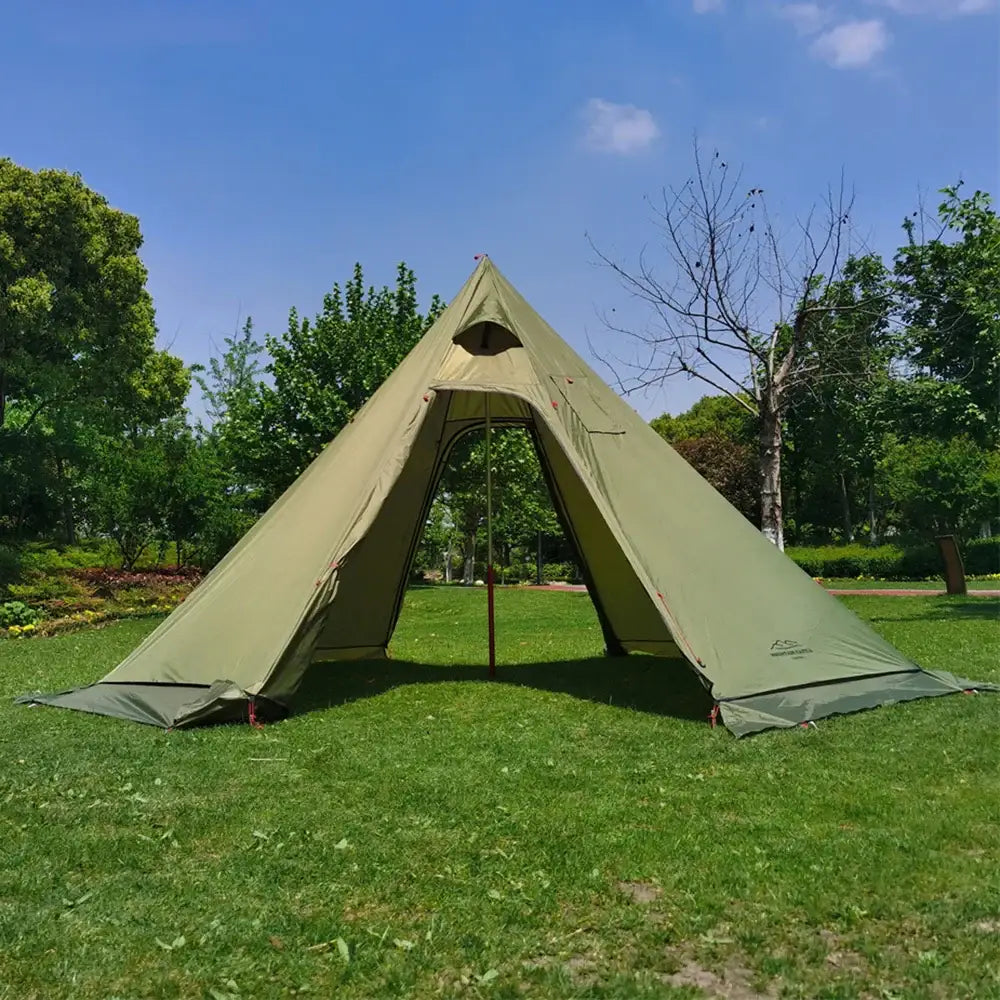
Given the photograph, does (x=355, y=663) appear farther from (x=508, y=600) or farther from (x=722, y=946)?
(x=508, y=600)

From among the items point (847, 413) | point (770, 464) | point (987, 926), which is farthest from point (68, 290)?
point (847, 413)

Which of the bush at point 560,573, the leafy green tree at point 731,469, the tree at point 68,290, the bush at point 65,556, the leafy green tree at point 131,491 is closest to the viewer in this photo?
the tree at point 68,290

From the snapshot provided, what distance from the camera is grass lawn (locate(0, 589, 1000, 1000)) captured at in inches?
104

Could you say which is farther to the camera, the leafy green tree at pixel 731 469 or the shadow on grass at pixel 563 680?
the leafy green tree at pixel 731 469

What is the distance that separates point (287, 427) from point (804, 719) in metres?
17.2

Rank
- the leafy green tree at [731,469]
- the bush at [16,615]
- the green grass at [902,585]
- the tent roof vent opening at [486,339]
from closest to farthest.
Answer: the tent roof vent opening at [486,339] → the bush at [16,615] → the green grass at [902,585] → the leafy green tree at [731,469]

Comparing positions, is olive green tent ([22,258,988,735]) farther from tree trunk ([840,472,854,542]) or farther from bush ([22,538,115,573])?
tree trunk ([840,472,854,542])

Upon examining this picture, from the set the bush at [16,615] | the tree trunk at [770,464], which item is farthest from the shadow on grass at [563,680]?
the bush at [16,615]

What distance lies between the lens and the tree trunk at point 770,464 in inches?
540

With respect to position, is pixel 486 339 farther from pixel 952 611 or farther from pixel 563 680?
pixel 952 611

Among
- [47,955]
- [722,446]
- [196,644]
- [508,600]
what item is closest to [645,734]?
[196,644]

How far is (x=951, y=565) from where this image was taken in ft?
52.0

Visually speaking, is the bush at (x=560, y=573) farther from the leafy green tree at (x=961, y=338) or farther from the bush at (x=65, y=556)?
the leafy green tree at (x=961, y=338)

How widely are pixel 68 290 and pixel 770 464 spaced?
11925 millimetres
